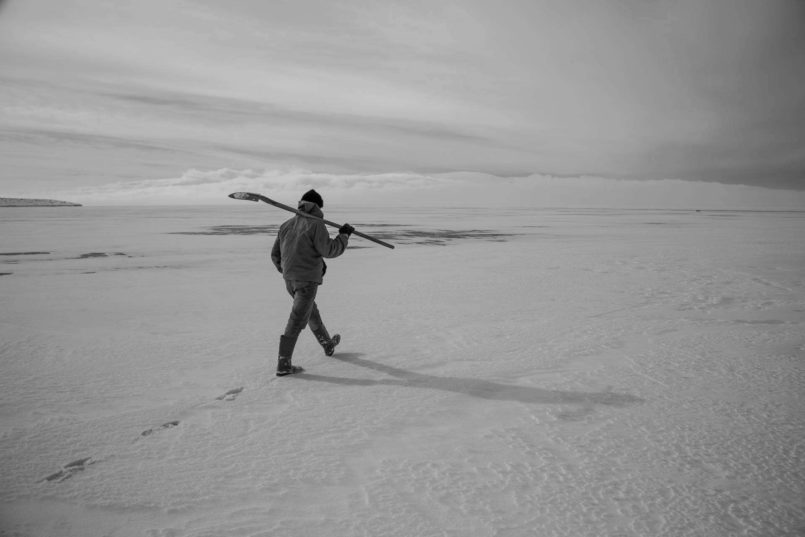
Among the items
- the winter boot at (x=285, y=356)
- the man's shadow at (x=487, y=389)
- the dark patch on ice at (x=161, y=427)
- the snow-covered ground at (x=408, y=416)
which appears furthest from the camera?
the winter boot at (x=285, y=356)

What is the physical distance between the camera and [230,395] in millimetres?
3844

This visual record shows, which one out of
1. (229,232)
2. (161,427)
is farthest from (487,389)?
(229,232)

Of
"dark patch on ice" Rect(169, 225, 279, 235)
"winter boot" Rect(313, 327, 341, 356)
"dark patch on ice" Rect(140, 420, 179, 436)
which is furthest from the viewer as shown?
"dark patch on ice" Rect(169, 225, 279, 235)

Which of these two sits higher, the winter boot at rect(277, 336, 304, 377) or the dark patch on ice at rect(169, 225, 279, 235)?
the dark patch on ice at rect(169, 225, 279, 235)

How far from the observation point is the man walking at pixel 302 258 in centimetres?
431

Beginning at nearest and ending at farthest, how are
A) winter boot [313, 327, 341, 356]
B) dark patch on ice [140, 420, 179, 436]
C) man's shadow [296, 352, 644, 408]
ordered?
dark patch on ice [140, 420, 179, 436] < man's shadow [296, 352, 644, 408] < winter boot [313, 327, 341, 356]

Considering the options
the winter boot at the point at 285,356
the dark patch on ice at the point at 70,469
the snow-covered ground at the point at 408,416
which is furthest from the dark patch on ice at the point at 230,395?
the dark patch on ice at the point at 70,469

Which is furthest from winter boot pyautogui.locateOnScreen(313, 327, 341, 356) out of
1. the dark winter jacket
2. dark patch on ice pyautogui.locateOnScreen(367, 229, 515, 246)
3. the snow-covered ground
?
dark patch on ice pyautogui.locateOnScreen(367, 229, 515, 246)

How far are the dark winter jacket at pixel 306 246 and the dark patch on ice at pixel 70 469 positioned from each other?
6.59 ft

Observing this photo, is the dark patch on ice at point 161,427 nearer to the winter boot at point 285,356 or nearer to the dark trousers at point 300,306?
the winter boot at point 285,356

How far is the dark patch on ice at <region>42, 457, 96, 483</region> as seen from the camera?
104 inches

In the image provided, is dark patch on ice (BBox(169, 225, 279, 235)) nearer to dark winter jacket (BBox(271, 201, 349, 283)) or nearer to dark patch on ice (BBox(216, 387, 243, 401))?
dark winter jacket (BBox(271, 201, 349, 283))

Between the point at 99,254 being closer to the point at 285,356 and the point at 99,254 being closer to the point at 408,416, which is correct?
the point at 285,356

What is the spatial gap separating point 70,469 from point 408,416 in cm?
211
